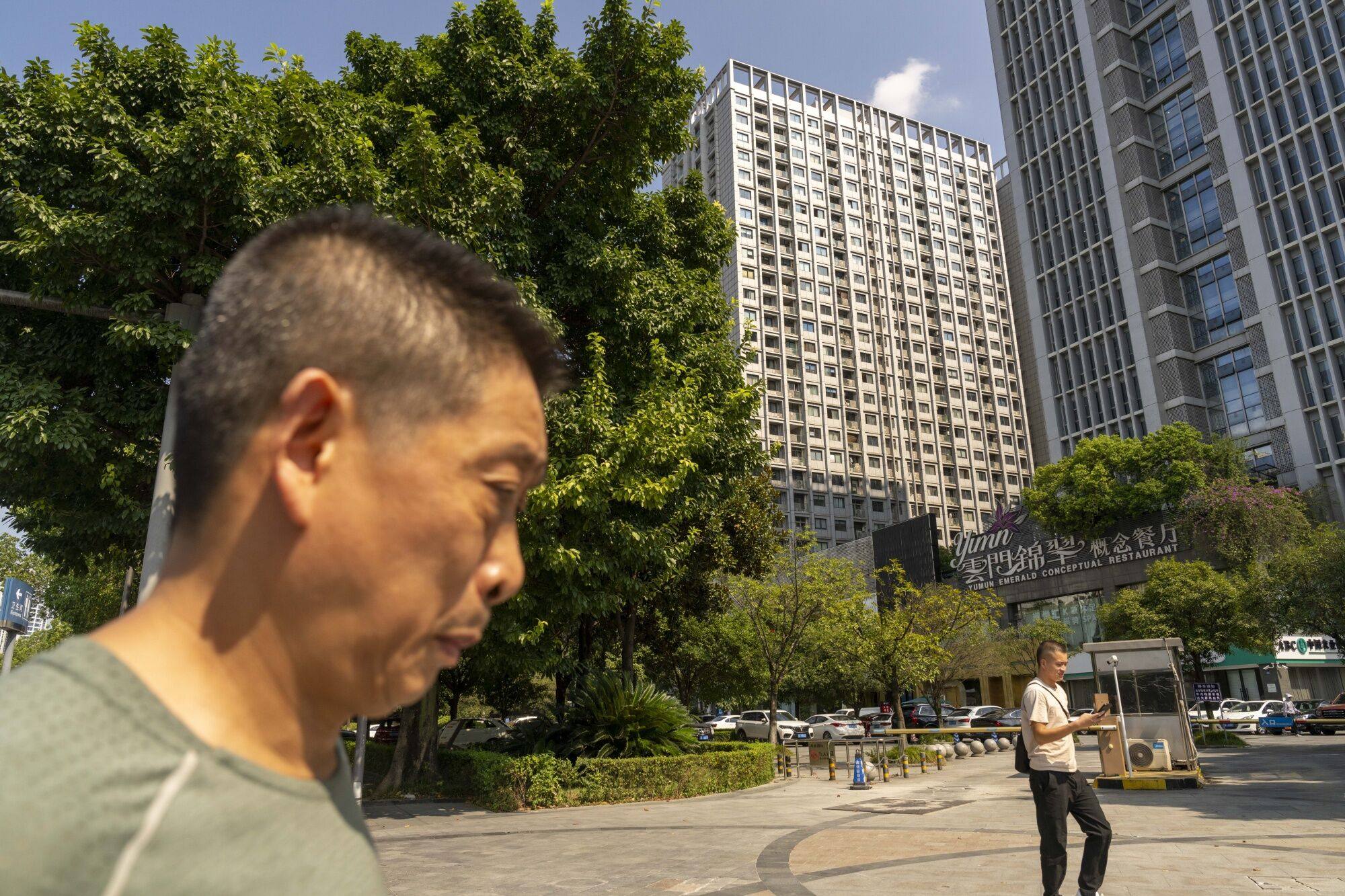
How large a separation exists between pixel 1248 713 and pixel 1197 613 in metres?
8.90

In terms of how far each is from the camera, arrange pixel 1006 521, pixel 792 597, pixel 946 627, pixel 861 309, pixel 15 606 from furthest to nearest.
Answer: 1. pixel 861 309
2. pixel 1006 521
3. pixel 946 627
4. pixel 792 597
5. pixel 15 606

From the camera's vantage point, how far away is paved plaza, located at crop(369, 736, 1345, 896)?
811cm

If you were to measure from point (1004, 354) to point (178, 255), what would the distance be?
101338 mm

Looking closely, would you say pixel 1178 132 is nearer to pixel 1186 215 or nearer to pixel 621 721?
pixel 1186 215

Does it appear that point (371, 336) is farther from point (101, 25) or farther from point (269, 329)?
point (101, 25)

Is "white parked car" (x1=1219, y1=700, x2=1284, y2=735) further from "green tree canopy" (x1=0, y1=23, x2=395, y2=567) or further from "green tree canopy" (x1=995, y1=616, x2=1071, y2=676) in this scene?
"green tree canopy" (x1=0, y1=23, x2=395, y2=567)

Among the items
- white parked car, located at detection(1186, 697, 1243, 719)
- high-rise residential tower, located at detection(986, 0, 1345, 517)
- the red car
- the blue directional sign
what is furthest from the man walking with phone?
high-rise residential tower, located at detection(986, 0, 1345, 517)

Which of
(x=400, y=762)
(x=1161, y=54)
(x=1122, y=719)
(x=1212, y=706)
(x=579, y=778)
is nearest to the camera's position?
(x=579, y=778)

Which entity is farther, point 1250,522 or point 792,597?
point 1250,522

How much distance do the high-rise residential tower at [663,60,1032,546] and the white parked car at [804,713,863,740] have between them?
43.1 meters

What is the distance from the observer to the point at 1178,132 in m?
60.5

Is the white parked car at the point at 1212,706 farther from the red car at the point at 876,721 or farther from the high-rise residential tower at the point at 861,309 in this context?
the high-rise residential tower at the point at 861,309

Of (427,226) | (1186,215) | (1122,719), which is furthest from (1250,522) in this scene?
(427,226)

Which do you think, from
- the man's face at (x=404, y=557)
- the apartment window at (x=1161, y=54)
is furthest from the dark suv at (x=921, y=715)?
the apartment window at (x=1161, y=54)
